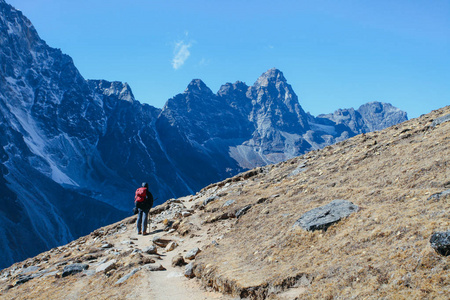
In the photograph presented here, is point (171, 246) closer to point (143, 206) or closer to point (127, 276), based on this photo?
point (127, 276)

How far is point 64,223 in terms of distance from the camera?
188000 millimetres

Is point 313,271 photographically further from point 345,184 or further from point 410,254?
point 345,184

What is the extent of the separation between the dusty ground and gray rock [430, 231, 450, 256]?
14 cm

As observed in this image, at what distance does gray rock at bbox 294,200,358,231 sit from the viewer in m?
11.0

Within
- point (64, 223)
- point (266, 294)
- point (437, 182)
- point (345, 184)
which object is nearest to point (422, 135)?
point (345, 184)

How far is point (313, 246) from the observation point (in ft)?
33.4

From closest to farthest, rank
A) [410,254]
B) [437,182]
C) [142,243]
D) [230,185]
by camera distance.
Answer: [410,254] → [437,182] → [142,243] → [230,185]

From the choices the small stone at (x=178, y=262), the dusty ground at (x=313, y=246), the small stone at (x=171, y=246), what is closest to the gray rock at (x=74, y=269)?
the dusty ground at (x=313, y=246)

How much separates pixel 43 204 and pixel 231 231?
200 m

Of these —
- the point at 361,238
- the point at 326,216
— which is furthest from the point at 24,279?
the point at 361,238

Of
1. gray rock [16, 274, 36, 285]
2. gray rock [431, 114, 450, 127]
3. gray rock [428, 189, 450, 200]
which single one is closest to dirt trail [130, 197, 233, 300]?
gray rock [16, 274, 36, 285]

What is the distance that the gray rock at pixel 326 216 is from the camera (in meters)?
11.0

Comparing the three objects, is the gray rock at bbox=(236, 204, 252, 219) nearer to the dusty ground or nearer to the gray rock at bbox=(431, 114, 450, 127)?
the dusty ground

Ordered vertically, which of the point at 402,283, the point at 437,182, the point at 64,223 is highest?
the point at 64,223
